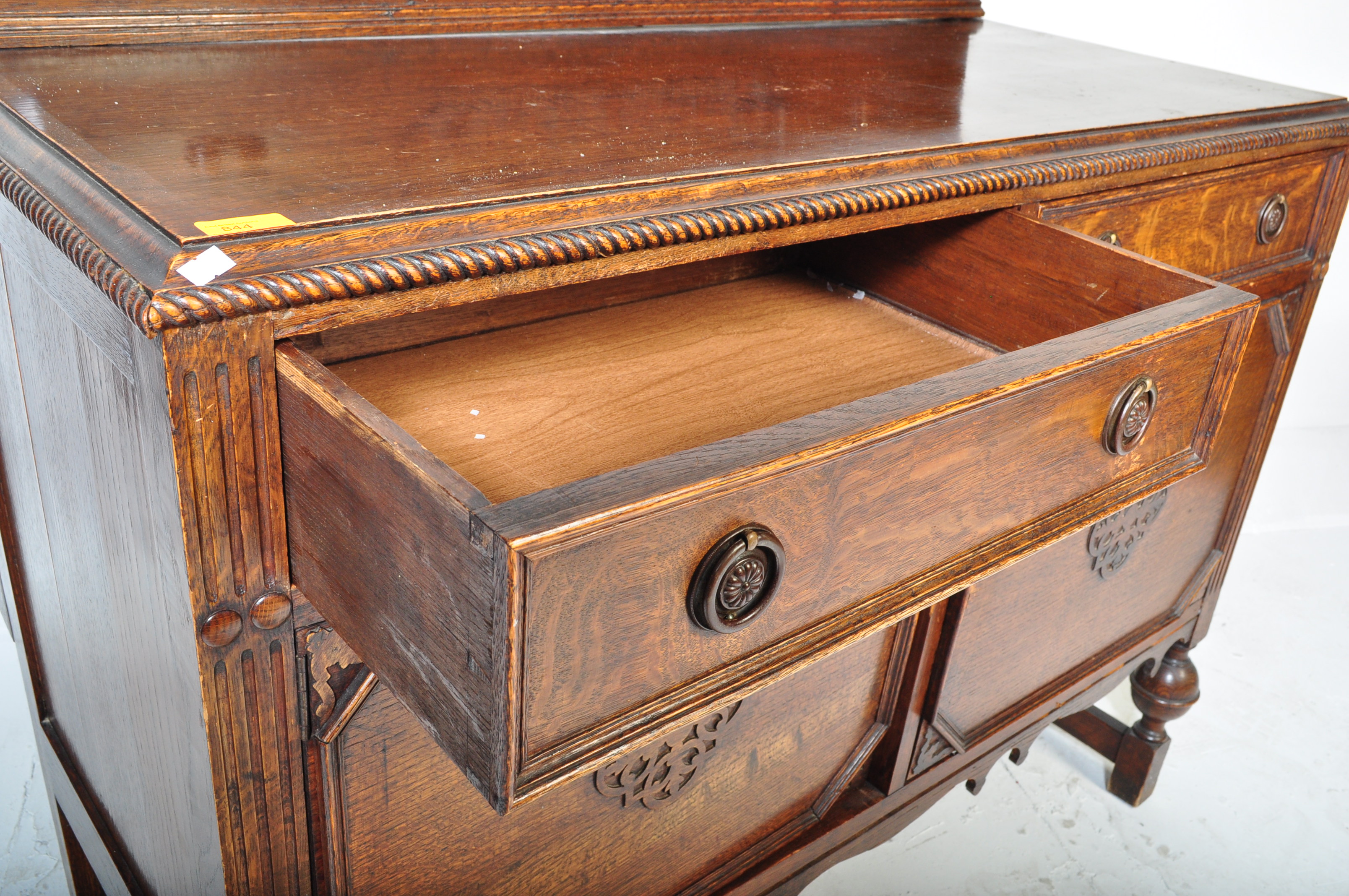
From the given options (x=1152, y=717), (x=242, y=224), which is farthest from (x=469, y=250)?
(x=1152, y=717)

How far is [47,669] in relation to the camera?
989mm

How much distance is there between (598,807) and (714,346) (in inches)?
13.3

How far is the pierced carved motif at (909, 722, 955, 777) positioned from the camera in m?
1.00

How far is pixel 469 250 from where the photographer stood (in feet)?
1.83

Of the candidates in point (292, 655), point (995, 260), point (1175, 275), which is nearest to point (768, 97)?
point (995, 260)

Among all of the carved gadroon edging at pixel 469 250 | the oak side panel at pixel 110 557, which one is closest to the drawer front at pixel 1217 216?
the carved gadroon edging at pixel 469 250

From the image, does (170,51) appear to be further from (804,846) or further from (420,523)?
(804,846)

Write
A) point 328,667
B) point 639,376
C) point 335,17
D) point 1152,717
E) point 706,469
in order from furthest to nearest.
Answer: point 1152,717 → point 335,17 → point 639,376 → point 328,667 → point 706,469

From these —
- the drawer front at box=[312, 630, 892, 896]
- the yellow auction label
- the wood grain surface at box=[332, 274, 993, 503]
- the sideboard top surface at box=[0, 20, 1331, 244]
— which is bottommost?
the drawer front at box=[312, 630, 892, 896]

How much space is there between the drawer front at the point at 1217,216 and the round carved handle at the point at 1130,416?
0.22 m

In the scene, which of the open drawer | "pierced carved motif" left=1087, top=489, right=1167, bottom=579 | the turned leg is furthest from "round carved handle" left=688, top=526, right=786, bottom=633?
the turned leg

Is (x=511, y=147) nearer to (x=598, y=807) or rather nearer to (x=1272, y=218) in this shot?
(x=598, y=807)

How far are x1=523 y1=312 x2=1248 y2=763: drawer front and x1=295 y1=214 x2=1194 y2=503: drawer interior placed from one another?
0.34 ft

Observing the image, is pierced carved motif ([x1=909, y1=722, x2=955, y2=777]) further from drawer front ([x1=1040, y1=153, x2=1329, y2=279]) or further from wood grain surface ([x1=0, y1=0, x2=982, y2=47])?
wood grain surface ([x1=0, y1=0, x2=982, y2=47])
